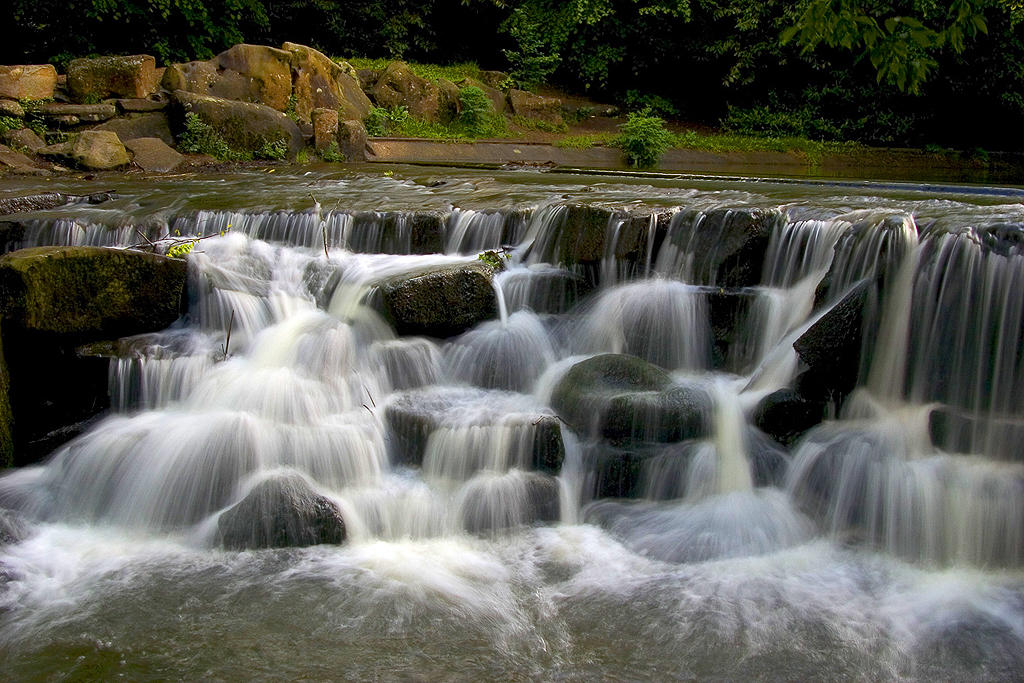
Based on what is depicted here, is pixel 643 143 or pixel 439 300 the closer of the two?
pixel 439 300

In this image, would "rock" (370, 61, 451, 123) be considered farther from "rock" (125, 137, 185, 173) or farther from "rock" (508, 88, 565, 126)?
"rock" (125, 137, 185, 173)

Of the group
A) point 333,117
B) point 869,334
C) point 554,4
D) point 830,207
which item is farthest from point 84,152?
point 554,4

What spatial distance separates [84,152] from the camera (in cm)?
1205

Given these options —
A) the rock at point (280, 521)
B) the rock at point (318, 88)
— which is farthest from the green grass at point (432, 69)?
the rock at point (280, 521)

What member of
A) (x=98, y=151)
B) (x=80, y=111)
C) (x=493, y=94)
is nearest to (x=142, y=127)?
(x=80, y=111)

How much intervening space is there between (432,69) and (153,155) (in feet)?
31.9

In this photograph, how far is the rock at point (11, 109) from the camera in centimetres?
1251

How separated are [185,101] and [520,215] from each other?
8.32 meters

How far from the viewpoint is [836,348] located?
536cm

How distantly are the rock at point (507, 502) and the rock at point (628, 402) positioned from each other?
0.56 m

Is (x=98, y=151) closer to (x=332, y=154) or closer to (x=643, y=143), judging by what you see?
(x=332, y=154)

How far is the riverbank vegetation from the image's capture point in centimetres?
1772

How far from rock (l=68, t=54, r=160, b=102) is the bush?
8604 mm

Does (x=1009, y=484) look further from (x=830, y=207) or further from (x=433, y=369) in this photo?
(x=433, y=369)
